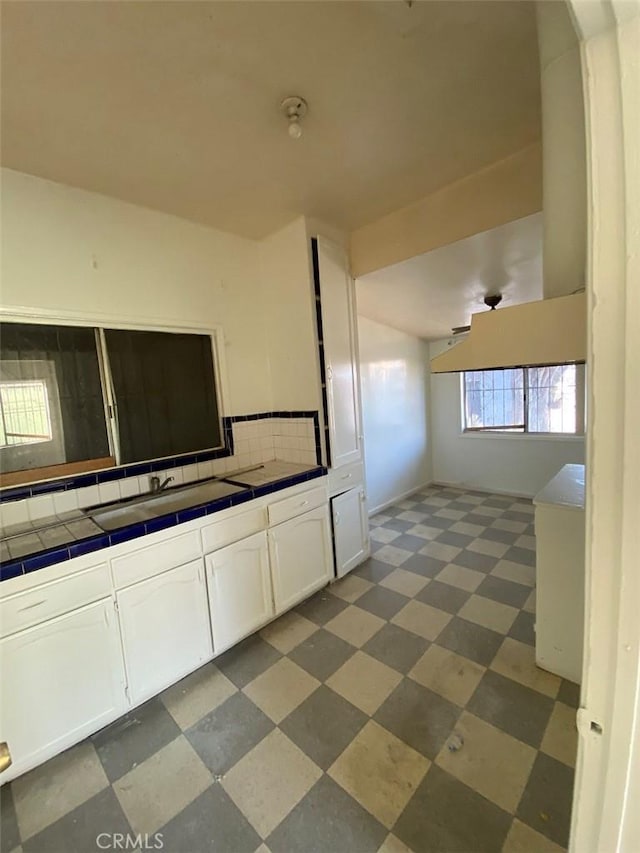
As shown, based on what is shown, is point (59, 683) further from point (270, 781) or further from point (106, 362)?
point (106, 362)

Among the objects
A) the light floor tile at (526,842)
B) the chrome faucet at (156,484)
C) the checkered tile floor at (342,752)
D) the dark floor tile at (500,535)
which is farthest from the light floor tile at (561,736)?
the chrome faucet at (156,484)

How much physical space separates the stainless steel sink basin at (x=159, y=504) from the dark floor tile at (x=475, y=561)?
72.1 inches

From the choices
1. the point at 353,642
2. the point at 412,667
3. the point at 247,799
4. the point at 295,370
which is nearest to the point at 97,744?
the point at 247,799

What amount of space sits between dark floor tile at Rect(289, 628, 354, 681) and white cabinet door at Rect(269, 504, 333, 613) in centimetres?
28

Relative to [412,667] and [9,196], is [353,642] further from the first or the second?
[9,196]

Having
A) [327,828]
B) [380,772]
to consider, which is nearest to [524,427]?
[380,772]

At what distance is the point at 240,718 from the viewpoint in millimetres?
1526

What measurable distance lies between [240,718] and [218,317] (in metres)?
2.26

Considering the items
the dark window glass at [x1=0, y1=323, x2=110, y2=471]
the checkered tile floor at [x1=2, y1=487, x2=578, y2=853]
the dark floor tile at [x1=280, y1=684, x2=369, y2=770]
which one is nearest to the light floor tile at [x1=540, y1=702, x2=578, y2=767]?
the checkered tile floor at [x1=2, y1=487, x2=578, y2=853]

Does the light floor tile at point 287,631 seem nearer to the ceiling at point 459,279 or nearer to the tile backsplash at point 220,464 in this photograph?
the tile backsplash at point 220,464

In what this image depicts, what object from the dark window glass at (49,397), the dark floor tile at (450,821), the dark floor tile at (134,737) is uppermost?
the dark window glass at (49,397)

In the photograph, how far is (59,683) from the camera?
1.37 m

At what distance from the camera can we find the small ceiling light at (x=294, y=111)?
135 centimetres

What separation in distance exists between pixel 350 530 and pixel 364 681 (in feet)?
3.52
